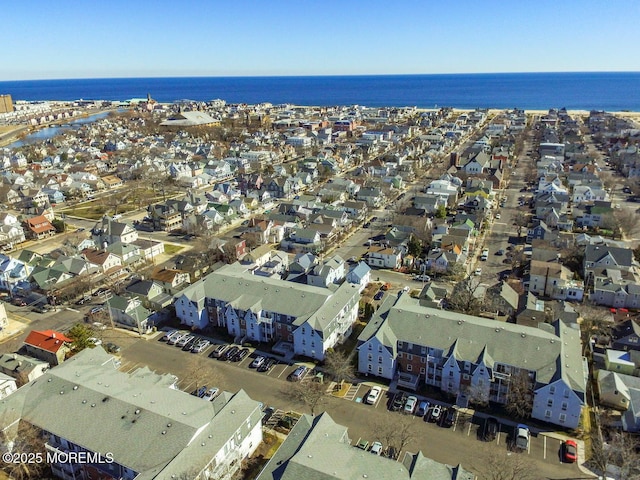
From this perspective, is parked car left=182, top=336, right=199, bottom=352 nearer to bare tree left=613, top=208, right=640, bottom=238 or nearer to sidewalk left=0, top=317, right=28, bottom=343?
sidewalk left=0, top=317, right=28, bottom=343

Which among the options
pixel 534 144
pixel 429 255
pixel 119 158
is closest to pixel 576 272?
pixel 429 255

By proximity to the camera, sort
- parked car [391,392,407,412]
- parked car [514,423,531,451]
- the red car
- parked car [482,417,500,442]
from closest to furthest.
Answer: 1. the red car
2. parked car [514,423,531,451]
3. parked car [482,417,500,442]
4. parked car [391,392,407,412]

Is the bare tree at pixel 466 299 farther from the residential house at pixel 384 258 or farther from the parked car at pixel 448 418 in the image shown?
the parked car at pixel 448 418

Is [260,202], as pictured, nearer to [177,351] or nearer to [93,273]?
[93,273]

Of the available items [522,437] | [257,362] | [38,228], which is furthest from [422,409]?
[38,228]

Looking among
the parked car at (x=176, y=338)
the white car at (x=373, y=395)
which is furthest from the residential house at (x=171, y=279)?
the white car at (x=373, y=395)

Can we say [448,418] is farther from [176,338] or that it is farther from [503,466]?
[176,338]

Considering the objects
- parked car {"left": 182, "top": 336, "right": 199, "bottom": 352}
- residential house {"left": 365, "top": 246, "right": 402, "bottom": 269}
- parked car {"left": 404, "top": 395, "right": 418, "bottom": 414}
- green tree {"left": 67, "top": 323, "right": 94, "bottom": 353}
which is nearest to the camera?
parked car {"left": 404, "top": 395, "right": 418, "bottom": 414}

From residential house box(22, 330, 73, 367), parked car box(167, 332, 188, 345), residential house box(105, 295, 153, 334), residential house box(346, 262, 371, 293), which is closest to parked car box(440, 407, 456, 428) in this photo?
residential house box(346, 262, 371, 293)
